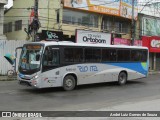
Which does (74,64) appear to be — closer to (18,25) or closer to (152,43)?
(18,25)

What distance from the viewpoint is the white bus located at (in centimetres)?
1497

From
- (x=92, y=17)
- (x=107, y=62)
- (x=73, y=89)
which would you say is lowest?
(x=73, y=89)

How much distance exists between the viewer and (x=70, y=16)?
29750mm

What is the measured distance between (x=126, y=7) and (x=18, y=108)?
85.7 feet

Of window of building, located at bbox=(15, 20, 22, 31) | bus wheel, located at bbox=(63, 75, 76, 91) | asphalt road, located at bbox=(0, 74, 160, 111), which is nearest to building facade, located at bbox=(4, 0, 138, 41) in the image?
window of building, located at bbox=(15, 20, 22, 31)

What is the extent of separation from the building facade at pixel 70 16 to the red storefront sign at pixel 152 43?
2785mm

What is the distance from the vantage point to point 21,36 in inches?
1204

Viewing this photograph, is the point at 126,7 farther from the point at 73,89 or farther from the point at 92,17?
the point at 73,89

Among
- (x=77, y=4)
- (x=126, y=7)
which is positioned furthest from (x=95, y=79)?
(x=126, y=7)

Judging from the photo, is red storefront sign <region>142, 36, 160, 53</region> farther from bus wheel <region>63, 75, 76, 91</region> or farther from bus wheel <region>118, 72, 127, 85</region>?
bus wheel <region>63, 75, 76, 91</region>

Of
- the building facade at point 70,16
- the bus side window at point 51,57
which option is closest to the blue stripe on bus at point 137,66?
the bus side window at point 51,57

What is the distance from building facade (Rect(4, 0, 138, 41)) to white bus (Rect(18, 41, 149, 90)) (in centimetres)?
1020

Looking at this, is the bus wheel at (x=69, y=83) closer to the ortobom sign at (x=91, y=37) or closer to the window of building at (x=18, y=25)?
the ortobom sign at (x=91, y=37)

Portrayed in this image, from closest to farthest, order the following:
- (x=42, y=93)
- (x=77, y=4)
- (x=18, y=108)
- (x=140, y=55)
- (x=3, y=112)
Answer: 1. (x=3, y=112)
2. (x=18, y=108)
3. (x=42, y=93)
4. (x=140, y=55)
5. (x=77, y=4)
